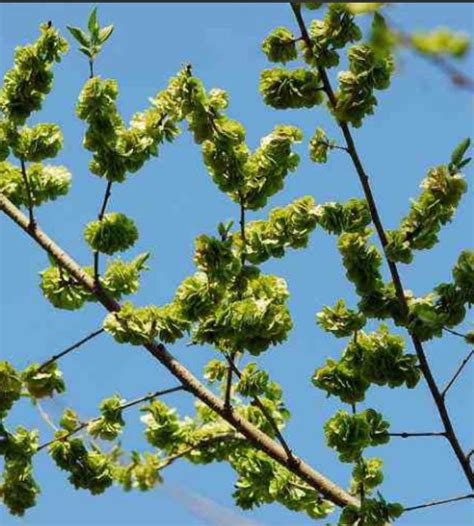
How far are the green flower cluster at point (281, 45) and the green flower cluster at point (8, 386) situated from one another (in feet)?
7.04

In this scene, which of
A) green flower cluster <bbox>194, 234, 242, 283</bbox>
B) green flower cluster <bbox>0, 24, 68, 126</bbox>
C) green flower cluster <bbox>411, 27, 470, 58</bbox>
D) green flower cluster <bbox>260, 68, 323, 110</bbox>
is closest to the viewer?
green flower cluster <bbox>411, 27, 470, 58</bbox>

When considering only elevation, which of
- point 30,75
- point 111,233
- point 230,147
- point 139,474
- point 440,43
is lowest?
point 440,43

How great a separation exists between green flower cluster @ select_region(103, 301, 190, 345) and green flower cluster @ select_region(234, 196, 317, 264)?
478mm

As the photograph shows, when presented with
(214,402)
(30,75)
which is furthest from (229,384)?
(30,75)

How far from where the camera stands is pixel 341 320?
15.6ft

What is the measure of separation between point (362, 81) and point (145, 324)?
158 cm

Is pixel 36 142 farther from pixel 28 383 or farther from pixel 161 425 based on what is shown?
pixel 161 425

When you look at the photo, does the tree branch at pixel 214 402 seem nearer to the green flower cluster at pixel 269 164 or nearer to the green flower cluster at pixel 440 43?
the green flower cluster at pixel 269 164

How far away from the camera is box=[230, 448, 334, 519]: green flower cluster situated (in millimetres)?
5195

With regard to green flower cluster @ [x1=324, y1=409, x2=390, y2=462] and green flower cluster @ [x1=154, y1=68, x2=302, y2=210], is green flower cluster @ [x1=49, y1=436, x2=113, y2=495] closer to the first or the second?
green flower cluster @ [x1=324, y1=409, x2=390, y2=462]

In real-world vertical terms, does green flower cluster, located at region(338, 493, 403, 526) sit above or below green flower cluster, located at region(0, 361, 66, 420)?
below

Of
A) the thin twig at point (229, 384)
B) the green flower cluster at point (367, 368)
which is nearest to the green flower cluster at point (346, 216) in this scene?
the green flower cluster at point (367, 368)

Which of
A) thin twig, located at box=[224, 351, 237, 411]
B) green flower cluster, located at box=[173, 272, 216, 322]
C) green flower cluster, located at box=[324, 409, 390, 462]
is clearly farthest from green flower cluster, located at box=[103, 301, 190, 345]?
green flower cluster, located at box=[324, 409, 390, 462]

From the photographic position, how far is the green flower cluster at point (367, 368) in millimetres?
4691
